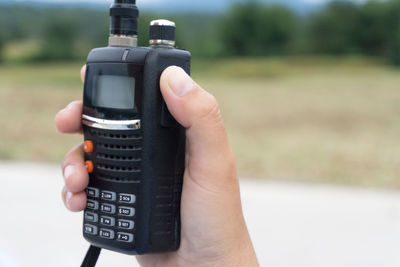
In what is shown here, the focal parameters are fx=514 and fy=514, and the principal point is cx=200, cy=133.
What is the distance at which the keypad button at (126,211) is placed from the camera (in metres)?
0.87

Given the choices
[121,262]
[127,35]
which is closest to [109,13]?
[127,35]

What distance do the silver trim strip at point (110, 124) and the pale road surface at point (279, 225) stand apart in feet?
3.81

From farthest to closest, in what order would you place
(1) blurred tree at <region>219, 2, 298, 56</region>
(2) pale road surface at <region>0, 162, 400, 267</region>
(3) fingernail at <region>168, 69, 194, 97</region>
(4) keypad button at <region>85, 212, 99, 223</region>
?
(1) blurred tree at <region>219, 2, 298, 56</region> → (2) pale road surface at <region>0, 162, 400, 267</region> → (4) keypad button at <region>85, 212, 99, 223</region> → (3) fingernail at <region>168, 69, 194, 97</region>

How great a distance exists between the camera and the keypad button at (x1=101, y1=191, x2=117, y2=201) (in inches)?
35.2

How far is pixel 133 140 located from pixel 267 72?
6991mm

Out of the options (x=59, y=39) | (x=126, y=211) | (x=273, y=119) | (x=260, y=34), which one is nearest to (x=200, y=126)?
(x=126, y=211)

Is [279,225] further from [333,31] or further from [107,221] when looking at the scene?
[333,31]

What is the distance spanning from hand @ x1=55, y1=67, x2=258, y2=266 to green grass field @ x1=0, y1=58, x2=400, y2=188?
8.21 feet

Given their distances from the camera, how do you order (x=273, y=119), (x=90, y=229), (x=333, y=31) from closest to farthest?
(x=90, y=229) → (x=273, y=119) → (x=333, y=31)

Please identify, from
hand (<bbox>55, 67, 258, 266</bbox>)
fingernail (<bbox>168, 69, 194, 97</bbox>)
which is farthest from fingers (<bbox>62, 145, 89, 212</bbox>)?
fingernail (<bbox>168, 69, 194, 97</bbox>)

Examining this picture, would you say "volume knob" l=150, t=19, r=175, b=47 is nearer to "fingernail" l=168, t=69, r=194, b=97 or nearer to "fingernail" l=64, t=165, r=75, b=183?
"fingernail" l=168, t=69, r=194, b=97

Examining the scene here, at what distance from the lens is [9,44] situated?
256 inches

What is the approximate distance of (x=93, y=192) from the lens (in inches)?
36.8

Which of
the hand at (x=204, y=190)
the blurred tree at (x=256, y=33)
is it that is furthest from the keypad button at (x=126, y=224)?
the blurred tree at (x=256, y=33)
